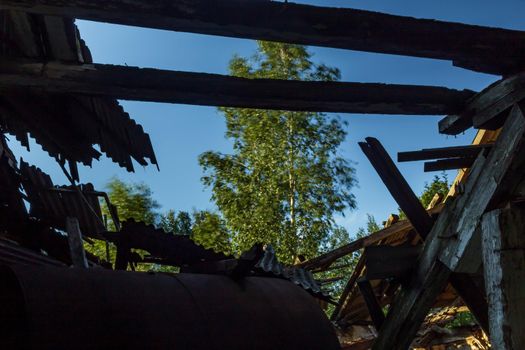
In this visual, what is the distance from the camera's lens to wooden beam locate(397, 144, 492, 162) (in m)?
3.42

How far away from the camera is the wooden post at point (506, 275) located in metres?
2.46

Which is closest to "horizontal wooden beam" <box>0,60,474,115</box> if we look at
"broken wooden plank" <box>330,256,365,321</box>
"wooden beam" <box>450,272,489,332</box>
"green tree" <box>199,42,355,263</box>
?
"wooden beam" <box>450,272,489,332</box>

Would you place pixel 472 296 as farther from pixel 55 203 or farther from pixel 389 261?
pixel 55 203

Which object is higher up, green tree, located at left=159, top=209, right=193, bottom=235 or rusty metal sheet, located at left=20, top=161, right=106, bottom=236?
green tree, located at left=159, top=209, right=193, bottom=235

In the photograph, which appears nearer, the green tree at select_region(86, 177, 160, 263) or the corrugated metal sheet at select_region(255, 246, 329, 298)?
the corrugated metal sheet at select_region(255, 246, 329, 298)

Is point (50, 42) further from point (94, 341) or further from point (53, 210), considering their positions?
point (53, 210)

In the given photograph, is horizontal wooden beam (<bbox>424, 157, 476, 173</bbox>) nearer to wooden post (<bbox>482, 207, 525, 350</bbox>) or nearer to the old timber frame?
the old timber frame

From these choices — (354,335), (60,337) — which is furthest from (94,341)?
(354,335)

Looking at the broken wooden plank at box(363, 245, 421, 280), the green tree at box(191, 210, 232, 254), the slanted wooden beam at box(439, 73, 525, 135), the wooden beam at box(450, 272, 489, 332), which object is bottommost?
the wooden beam at box(450, 272, 489, 332)

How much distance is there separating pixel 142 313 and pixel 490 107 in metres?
2.49

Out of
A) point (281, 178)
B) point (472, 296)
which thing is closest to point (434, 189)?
point (281, 178)

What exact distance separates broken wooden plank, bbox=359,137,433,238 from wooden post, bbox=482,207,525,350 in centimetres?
100

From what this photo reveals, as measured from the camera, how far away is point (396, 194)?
3.78 meters

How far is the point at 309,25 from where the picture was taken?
2225mm
